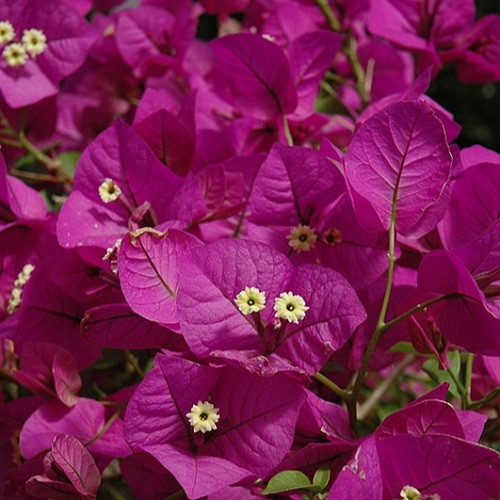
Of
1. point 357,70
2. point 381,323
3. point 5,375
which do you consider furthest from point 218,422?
point 357,70

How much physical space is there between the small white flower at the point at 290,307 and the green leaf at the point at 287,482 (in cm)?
9

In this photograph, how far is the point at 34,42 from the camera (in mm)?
713

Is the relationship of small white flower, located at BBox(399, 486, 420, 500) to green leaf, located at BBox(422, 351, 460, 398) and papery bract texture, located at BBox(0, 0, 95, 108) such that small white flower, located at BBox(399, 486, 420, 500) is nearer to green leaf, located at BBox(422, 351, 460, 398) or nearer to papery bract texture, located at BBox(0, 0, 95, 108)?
green leaf, located at BBox(422, 351, 460, 398)

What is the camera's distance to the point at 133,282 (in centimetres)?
48

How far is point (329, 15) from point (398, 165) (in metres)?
0.37

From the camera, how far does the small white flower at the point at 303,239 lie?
546 mm

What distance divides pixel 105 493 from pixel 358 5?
1.84 ft

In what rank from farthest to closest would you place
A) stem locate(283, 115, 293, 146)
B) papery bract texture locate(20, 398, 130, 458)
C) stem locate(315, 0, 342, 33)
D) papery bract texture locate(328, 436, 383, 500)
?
stem locate(315, 0, 342, 33)
stem locate(283, 115, 293, 146)
papery bract texture locate(20, 398, 130, 458)
papery bract texture locate(328, 436, 383, 500)

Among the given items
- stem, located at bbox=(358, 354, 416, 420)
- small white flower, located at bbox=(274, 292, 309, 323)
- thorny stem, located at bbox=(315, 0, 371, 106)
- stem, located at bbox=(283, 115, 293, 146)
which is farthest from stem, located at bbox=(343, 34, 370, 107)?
small white flower, located at bbox=(274, 292, 309, 323)

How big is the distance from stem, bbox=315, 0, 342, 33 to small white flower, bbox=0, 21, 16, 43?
1.03 ft

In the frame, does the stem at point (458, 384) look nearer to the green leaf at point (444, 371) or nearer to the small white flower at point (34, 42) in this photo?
the green leaf at point (444, 371)

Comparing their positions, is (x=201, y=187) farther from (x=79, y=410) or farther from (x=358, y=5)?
(x=358, y=5)

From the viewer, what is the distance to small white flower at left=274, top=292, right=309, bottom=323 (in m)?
0.46

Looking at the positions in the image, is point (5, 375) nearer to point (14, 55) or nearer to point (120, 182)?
point (120, 182)
